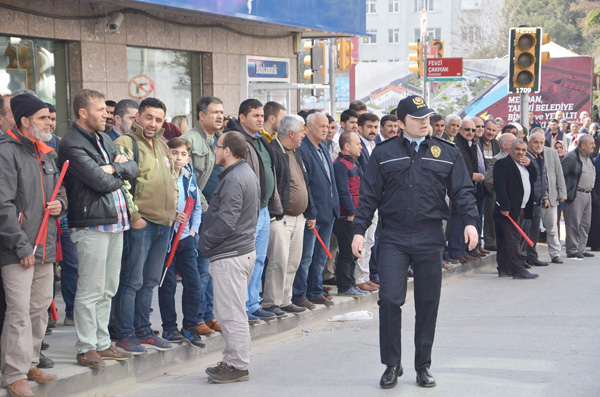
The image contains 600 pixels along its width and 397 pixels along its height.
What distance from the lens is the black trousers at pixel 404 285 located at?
248 inches

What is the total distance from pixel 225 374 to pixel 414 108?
2.49 meters

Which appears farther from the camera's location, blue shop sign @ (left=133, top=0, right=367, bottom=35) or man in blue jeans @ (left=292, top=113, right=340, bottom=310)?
blue shop sign @ (left=133, top=0, right=367, bottom=35)

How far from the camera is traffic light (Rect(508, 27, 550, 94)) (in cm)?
1440

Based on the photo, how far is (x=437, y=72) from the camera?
17.3m

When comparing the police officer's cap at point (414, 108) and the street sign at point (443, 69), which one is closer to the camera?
the police officer's cap at point (414, 108)

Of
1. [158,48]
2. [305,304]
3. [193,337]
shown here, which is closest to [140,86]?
[158,48]

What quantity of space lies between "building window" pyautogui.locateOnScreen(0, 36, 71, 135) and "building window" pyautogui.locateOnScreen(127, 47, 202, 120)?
4.43 feet

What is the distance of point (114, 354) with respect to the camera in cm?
648

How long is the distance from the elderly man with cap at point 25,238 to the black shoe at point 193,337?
→ 160 cm

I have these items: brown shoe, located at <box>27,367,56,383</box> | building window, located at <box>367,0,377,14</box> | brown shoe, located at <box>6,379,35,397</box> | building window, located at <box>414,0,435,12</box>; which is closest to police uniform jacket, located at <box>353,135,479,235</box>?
brown shoe, located at <box>27,367,56,383</box>

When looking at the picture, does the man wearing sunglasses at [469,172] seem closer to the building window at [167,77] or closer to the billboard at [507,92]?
the building window at [167,77]

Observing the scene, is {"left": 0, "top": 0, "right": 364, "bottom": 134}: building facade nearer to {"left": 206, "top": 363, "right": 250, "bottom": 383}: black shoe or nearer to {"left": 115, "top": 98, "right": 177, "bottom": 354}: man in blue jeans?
{"left": 115, "top": 98, "right": 177, "bottom": 354}: man in blue jeans

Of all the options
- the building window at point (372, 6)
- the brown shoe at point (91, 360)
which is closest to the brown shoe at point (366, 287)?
the brown shoe at point (91, 360)

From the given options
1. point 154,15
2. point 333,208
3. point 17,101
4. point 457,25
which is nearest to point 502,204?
point 333,208
